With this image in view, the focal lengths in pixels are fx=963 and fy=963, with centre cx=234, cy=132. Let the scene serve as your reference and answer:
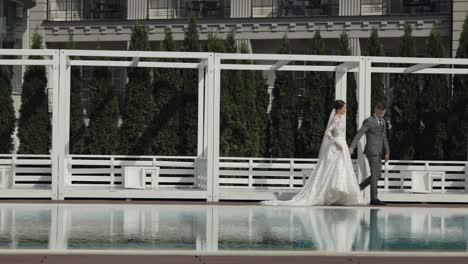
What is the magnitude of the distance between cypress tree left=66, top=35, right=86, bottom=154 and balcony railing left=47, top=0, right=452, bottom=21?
912 centimetres

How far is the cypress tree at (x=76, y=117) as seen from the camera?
84.8 feet

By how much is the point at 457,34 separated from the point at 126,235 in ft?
74.4

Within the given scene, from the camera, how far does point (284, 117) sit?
86.6ft

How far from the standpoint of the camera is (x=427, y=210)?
664 inches

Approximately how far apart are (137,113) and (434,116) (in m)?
7.78

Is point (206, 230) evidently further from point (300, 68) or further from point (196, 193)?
point (300, 68)

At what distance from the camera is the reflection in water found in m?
10.2

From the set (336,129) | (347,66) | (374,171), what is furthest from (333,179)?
(347,66)

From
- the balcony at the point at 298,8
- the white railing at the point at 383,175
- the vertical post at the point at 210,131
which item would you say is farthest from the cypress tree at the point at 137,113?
the balcony at the point at 298,8

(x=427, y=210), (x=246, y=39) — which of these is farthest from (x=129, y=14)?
(x=427, y=210)

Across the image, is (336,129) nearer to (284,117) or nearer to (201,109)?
(201,109)

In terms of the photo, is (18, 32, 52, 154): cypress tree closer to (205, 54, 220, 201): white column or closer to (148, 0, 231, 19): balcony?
(205, 54, 220, 201): white column

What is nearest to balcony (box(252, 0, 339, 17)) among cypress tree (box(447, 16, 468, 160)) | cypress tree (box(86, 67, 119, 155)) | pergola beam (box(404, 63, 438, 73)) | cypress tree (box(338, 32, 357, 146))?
cypress tree (box(338, 32, 357, 146))

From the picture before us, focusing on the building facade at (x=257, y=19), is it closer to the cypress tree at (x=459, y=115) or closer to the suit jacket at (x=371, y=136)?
the cypress tree at (x=459, y=115)
